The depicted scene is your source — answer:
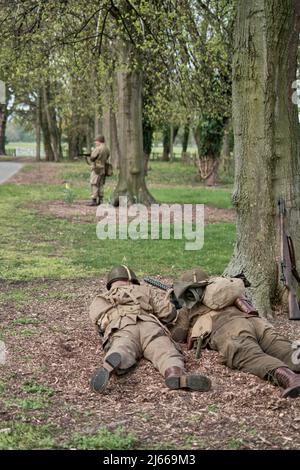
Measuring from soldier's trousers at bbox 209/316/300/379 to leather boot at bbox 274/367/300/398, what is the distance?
0.37 feet

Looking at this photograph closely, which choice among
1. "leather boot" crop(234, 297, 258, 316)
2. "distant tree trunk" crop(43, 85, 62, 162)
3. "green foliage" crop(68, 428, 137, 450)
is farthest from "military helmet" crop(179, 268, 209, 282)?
"distant tree trunk" crop(43, 85, 62, 162)

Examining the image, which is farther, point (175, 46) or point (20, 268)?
point (175, 46)

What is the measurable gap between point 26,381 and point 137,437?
143 cm

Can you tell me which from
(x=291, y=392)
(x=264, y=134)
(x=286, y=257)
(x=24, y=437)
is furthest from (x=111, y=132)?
(x=24, y=437)

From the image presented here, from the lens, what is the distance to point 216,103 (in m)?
14.8

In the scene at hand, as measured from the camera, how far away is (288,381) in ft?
15.4

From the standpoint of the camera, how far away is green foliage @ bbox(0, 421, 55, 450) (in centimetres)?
394

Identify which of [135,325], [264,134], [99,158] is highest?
[264,134]

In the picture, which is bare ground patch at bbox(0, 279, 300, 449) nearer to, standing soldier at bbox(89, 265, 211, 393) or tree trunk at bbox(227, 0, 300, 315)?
standing soldier at bbox(89, 265, 211, 393)

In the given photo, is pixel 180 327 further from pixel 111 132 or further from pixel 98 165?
pixel 111 132

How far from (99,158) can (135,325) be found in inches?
509

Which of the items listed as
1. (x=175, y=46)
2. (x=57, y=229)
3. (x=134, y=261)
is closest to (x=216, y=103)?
(x=175, y=46)

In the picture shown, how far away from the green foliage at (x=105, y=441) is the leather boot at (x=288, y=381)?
48.2 inches
